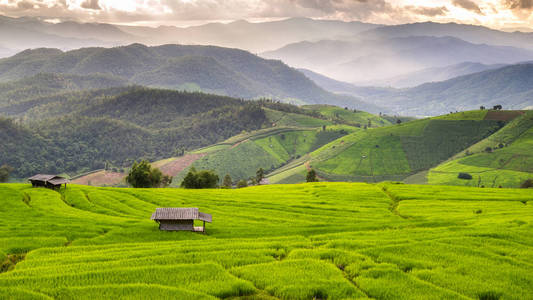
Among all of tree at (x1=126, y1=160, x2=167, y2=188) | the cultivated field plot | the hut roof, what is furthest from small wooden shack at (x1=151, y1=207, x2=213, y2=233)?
tree at (x1=126, y1=160, x2=167, y2=188)

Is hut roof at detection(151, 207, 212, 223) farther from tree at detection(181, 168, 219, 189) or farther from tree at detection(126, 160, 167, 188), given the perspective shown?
tree at detection(181, 168, 219, 189)

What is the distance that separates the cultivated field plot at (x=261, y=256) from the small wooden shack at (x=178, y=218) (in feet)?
5.72

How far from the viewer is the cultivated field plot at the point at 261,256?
27.7 m

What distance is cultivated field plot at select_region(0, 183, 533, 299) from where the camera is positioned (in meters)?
27.7

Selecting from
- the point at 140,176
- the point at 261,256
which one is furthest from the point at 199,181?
the point at 261,256

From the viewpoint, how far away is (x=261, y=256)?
36.5 meters

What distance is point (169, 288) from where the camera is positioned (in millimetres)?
26750

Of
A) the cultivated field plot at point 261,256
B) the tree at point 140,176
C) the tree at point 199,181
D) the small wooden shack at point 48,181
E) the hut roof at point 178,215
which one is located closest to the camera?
the cultivated field plot at point 261,256

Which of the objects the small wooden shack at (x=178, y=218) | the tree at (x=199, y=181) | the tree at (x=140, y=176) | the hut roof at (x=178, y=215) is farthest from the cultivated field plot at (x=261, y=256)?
the tree at (x=199, y=181)

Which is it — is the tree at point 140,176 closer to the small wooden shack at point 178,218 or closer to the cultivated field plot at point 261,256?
the cultivated field plot at point 261,256

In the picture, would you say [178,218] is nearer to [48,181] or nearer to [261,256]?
[261,256]

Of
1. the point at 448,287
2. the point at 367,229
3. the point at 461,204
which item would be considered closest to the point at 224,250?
the point at 448,287

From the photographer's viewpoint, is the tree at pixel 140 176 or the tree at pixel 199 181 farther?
the tree at pixel 199 181

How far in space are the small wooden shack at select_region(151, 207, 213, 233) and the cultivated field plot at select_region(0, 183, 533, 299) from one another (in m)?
1.74
